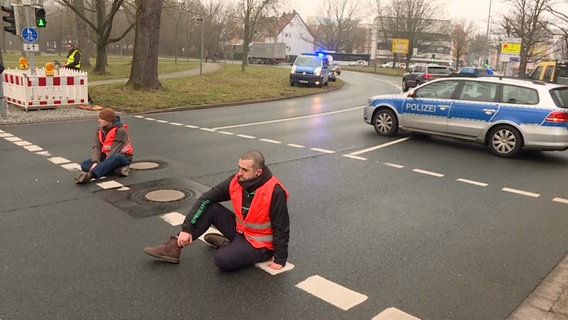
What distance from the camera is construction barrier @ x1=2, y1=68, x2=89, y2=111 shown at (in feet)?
47.5

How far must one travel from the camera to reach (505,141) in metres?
10.1

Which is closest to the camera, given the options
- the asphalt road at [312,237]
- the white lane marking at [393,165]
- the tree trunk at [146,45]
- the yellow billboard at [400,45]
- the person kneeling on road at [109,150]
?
the asphalt road at [312,237]

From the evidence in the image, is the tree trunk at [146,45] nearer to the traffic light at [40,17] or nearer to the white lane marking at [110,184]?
the traffic light at [40,17]

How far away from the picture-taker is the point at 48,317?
3.46m

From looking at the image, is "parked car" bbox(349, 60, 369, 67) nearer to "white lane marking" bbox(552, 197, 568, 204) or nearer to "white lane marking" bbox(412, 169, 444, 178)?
"white lane marking" bbox(412, 169, 444, 178)

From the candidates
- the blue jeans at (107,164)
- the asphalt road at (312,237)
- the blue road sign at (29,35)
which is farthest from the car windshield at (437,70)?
the blue jeans at (107,164)

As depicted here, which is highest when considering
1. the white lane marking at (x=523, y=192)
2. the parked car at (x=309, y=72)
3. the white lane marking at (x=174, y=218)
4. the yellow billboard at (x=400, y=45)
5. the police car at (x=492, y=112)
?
the yellow billboard at (x=400, y=45)

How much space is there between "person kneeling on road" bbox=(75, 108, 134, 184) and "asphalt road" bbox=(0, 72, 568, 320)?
194 mm

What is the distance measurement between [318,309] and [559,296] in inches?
80.7

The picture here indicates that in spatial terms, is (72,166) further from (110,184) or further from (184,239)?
(184,239)

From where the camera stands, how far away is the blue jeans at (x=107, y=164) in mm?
7102

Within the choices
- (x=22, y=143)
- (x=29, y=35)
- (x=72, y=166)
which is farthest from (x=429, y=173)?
(x=29, y=35)

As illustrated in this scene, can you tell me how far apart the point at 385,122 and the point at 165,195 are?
23.6 ft

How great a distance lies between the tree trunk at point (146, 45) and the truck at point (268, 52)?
6165cm
